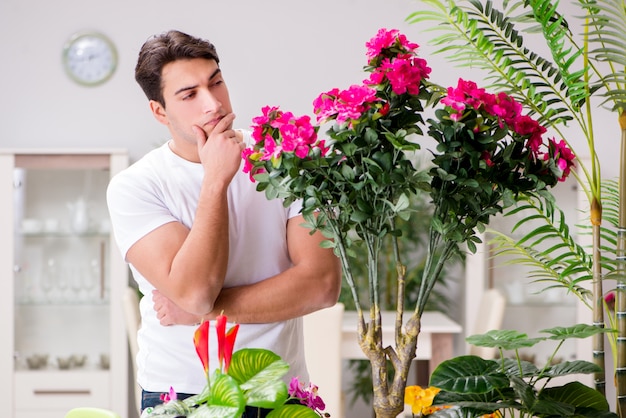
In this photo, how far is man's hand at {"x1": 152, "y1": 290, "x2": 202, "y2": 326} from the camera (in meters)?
1.77

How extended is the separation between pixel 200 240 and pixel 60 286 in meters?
3.40

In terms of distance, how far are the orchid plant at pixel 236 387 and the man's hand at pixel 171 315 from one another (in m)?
0.53

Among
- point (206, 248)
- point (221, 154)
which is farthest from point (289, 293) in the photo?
point (221, 154)

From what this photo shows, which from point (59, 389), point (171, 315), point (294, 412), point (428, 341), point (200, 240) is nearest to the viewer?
point (294, 412)

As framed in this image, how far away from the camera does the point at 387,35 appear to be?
1.29 meters

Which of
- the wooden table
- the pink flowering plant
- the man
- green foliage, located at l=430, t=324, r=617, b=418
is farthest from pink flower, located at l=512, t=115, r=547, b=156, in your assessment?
the wooden table

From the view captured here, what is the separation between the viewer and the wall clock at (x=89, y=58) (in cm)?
520

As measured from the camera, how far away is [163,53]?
1.78 m

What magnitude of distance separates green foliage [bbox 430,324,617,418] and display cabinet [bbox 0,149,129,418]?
11.6 ft

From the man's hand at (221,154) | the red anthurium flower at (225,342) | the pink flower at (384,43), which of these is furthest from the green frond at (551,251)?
the red anthurium flower at (225,342)

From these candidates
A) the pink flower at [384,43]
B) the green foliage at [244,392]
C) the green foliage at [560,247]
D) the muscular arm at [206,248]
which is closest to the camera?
the green foliage at [244,392]

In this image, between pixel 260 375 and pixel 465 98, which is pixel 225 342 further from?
pixel 465 98

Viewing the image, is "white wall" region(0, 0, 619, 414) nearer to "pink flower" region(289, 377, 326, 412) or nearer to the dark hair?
the dark hair

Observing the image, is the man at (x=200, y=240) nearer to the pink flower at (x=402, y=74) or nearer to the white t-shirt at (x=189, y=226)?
the white t-shirt at (x=189, y=226)
